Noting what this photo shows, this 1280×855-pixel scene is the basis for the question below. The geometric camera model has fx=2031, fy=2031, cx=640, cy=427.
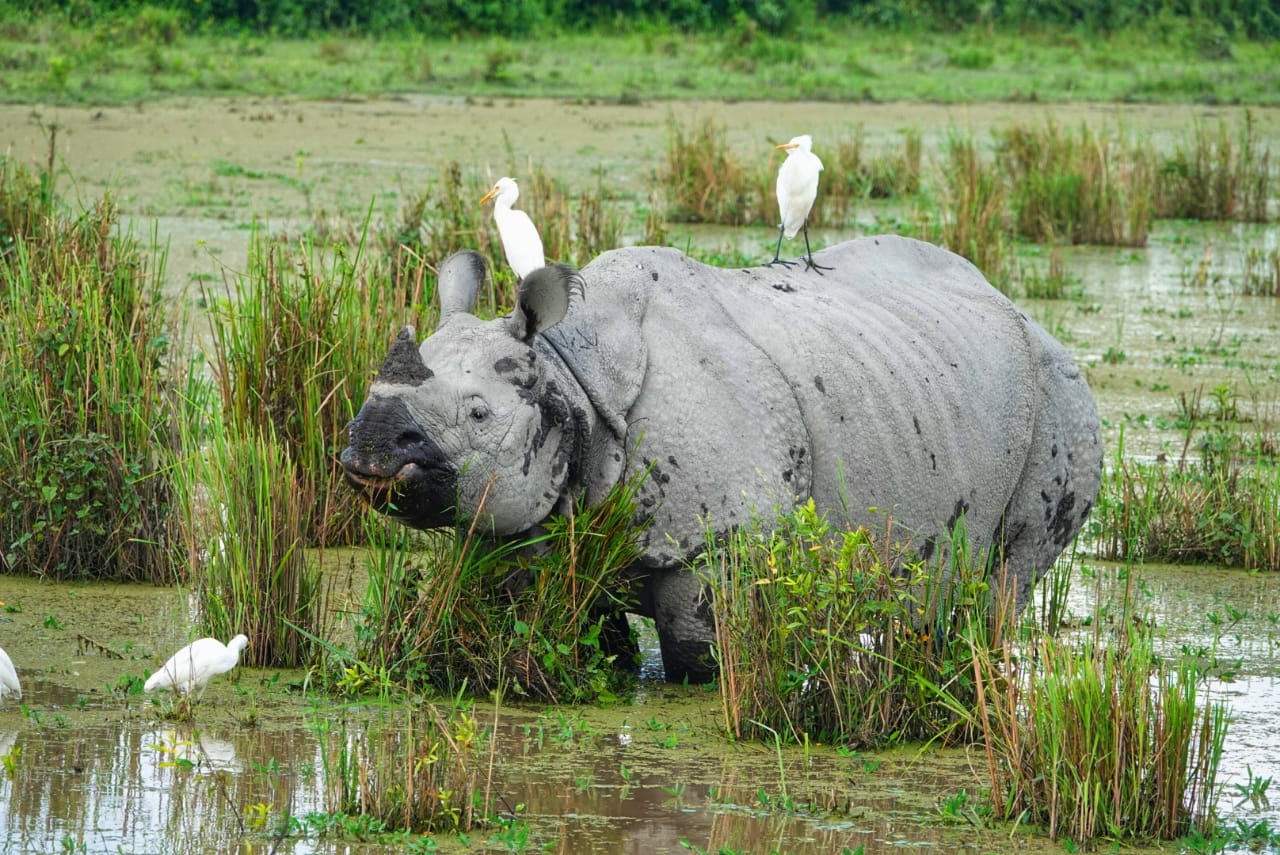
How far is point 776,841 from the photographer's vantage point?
4773 millimetres

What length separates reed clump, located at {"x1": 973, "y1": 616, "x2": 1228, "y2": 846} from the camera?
4793 mm

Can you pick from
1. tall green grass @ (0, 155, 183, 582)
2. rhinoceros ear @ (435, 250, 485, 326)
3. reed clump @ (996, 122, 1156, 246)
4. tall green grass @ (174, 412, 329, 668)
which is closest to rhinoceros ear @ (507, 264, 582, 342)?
rhinoceros ear @ (435, 250, 485, 326)

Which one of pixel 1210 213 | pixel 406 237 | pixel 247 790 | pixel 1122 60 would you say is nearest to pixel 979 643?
pixel 247 790

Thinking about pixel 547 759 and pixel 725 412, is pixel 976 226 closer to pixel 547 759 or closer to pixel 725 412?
pixel 725 412

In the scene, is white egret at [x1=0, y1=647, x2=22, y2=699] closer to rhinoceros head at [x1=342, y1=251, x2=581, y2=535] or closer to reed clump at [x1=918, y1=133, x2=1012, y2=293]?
rhinoceros head at [x1=342, y1=251, x2=581, y2=535]

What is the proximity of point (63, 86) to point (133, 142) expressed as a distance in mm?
3534

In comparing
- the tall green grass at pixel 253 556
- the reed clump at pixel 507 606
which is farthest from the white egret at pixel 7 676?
the reed clump at pixel 507 606

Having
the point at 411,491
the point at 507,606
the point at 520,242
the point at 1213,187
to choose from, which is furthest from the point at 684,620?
the point at 1213,187

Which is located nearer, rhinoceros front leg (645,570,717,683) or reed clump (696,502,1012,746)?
reed clump (696,502,1012,746)

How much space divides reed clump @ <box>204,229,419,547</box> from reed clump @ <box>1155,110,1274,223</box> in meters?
12.1

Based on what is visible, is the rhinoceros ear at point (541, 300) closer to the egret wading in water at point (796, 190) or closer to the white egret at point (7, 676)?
the white egret at point (7, 676)

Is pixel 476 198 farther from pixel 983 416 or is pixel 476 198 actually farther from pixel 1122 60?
pixel 1122 60

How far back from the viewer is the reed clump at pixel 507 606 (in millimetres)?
5629

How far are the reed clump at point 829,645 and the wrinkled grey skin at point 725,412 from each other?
0.24 metres
